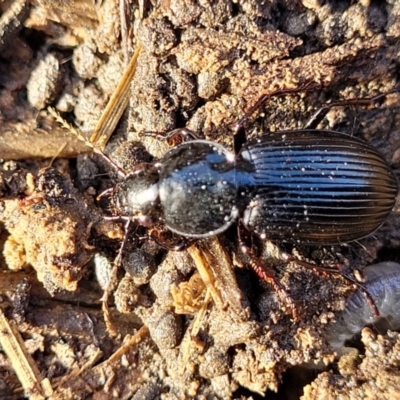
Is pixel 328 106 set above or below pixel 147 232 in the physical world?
above

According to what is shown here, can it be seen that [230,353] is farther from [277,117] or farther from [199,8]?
[199,8]

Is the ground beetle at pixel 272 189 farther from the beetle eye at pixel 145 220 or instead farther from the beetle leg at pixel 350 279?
the beetle leg at pixel 350 279

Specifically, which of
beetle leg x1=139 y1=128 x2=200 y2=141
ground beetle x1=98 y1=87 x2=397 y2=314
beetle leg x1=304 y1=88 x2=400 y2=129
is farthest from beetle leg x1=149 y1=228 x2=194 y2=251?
beetle leg x1=304 y1=88 x2=400 y2=129

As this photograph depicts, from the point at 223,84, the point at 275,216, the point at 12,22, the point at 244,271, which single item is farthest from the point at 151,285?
the point at 12,22

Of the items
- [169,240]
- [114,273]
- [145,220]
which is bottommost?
[114,273]

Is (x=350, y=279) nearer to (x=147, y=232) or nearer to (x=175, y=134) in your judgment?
(x=147, y=232)

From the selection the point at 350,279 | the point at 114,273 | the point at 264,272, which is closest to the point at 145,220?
the point at 114,273
